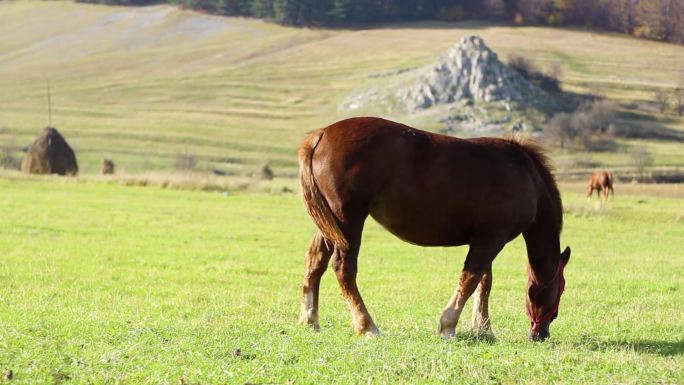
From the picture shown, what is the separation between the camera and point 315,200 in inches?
392

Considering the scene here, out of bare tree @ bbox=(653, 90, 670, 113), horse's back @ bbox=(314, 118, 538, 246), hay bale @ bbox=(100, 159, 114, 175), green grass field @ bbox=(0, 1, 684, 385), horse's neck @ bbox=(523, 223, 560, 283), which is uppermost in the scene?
horse's back @ bbox=(314, 118, 538, 246)

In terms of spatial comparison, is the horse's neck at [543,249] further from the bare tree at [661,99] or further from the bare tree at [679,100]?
the bare tree at [679,100]

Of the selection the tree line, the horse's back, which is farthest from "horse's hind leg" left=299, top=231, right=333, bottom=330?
the tree line

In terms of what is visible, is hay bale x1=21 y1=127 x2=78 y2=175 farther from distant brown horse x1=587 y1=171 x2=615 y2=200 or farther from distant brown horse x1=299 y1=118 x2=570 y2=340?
distant brown horse x1=299 y1=118 x2=570 y2=340

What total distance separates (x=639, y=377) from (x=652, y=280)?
1027 centimetres

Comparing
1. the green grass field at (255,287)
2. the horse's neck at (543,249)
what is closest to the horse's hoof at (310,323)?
the green grass field at (255,287)

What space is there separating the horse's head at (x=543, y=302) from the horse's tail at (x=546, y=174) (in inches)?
18.2

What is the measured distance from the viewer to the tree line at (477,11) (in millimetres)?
127062

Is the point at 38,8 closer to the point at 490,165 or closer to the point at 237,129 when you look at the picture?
the point at 237,129

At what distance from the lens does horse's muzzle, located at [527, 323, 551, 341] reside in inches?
397

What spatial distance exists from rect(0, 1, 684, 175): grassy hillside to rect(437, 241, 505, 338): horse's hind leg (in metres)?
55.6

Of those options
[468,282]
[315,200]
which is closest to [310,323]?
[315,200]

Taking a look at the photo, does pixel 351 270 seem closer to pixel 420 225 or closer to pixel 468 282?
pixel 420 225

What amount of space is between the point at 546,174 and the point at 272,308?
14.2 ft
